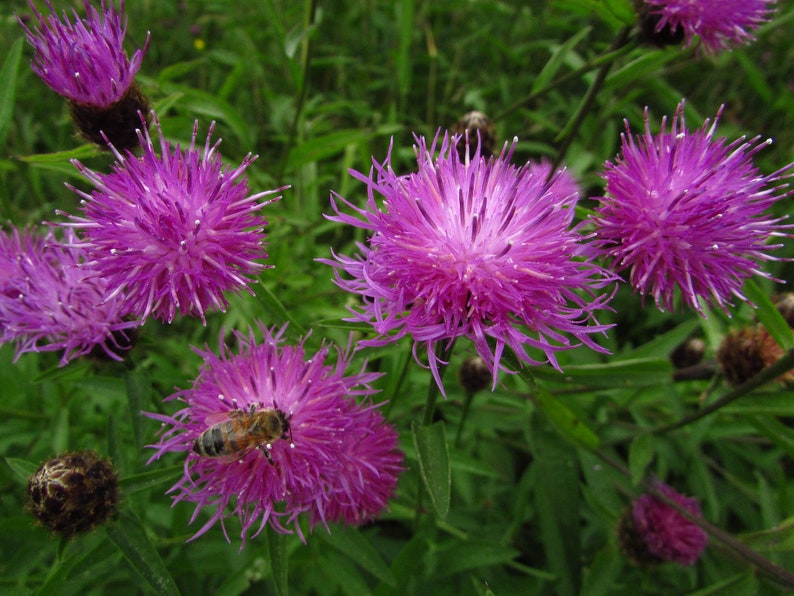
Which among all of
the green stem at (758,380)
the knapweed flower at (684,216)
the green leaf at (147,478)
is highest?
the knapweed flower at (684,216)

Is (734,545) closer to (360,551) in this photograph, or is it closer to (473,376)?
(473,376)

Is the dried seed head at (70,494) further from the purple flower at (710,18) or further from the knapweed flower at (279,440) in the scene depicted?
the purple flower at (710,18)

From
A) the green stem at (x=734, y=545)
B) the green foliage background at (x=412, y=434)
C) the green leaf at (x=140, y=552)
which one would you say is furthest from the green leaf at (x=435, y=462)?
the green stem at (x=734, y=545)

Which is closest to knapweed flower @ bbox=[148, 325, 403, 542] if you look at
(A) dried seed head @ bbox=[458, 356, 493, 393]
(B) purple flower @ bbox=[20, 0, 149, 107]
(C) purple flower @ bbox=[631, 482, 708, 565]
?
(A) dried seed head @ bbox=[458, 356, 493, 393]

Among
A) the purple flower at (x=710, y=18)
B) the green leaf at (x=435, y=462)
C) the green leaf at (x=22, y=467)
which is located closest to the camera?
the green leaf at (x=435, y=462)

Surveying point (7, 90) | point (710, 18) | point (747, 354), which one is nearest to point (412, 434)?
point (747, 354)

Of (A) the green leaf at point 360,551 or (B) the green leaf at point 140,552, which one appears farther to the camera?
(A) the green leaf at point 360,551

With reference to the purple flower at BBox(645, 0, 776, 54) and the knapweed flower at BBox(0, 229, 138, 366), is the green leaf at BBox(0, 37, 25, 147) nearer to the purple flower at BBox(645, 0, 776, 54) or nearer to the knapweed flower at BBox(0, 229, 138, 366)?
the knapweed flower at BBox(0, 229, 138, 366)
